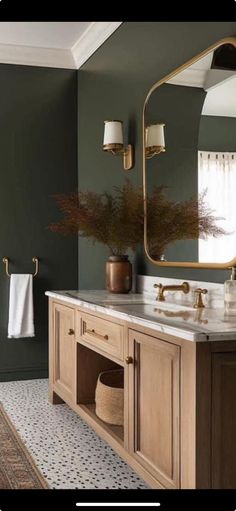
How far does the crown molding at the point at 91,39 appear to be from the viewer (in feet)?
12.3

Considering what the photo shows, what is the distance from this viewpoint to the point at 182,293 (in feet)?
9.21

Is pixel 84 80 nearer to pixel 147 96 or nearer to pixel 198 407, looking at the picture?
pixel 147 96

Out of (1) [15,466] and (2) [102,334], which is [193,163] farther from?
(1) [15,466]

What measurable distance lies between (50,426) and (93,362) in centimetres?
44

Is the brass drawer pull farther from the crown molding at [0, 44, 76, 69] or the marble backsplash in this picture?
the crown molding at [0, 44, 76, 69]

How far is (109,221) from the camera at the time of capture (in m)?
3.34

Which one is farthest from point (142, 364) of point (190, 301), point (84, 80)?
point (84, 80)

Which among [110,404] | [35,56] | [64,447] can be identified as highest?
[35,56]

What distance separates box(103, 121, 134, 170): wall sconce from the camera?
3436mm

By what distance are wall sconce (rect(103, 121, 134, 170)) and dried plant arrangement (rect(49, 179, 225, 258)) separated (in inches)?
6.0

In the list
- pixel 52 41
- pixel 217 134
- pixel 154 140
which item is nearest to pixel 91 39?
pixel 52 41

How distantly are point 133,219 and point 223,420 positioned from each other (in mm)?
1645
